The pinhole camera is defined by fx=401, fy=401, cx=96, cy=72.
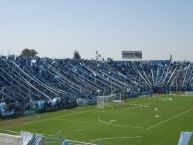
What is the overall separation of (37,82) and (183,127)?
26.1m

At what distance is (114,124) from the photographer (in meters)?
36.3

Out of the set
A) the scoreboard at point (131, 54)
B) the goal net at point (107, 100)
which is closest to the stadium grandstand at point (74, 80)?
the goal net at point (107, 100)

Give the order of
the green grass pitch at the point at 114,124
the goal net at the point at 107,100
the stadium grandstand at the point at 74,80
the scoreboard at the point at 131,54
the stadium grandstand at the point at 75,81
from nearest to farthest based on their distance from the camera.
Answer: the green grass pitch at the point at 114,124 < the stadium grandstand at the point at 75,81 < the stadium grandstand at the point at 74,80 < the goal net at the point at 107,100 < the scoreboard at the point at 131,54

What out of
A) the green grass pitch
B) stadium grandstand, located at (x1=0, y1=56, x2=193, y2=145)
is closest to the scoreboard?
stadium grandstand, located at (x1=0, y1=56, x2=193, y2=145)

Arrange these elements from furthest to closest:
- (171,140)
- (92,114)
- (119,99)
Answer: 1. (119,99)
2. (92,114)
3. (171,140)

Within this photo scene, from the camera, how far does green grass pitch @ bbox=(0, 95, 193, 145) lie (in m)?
29.6

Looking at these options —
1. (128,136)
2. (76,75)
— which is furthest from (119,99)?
(128,136)

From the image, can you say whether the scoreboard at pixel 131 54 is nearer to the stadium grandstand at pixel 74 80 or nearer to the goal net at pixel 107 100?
the stadium grandstand at pixel 74 80

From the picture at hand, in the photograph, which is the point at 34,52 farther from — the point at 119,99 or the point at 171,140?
the point at 171,140

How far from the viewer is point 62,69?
66.2 metres

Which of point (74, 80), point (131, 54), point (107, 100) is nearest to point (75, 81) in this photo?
point (74, 80)

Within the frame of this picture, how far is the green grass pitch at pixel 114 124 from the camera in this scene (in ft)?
97.2

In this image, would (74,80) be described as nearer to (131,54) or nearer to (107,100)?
(107,100)

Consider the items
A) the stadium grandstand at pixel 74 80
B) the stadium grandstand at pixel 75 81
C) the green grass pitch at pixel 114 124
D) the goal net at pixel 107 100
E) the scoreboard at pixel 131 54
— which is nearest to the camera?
the green grass pitch at pixel 114 124
